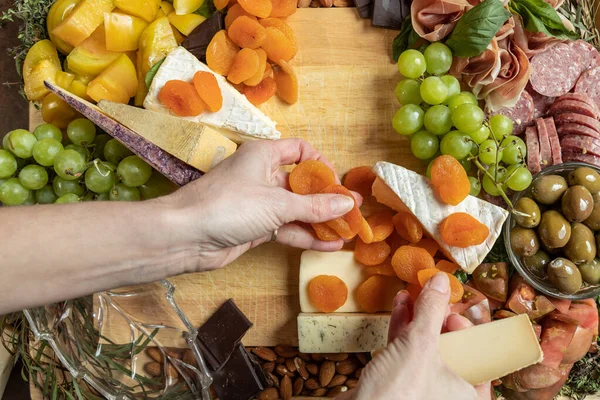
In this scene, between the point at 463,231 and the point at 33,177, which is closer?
the point at 463,231

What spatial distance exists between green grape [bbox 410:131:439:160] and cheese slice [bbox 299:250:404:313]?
1.41 ft

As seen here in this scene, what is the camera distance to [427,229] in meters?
1.77

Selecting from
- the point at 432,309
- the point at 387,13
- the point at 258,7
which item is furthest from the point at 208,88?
the point at 432,309

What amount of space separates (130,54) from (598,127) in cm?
172

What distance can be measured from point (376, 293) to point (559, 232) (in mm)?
635

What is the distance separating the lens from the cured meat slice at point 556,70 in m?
→ 1.89

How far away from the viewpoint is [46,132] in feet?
6.29

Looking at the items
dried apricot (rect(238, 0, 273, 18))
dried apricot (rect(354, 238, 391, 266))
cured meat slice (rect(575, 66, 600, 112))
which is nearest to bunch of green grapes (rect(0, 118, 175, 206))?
dried apricot (rect(238, 0, 273, 18))

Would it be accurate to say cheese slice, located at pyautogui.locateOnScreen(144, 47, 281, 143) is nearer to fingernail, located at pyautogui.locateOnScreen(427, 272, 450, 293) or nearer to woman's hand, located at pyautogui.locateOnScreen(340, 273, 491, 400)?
fingernail, located at pyautogui.locateOnScreen(427, 272, 450, 293)

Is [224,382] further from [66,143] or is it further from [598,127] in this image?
[598,127]

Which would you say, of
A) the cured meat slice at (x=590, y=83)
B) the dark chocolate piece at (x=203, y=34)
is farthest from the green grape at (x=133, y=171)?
the cured meat slice at (x=590, y=83)

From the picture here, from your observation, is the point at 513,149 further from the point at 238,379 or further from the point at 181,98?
the point at 238,379

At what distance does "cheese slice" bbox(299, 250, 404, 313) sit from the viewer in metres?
1.88

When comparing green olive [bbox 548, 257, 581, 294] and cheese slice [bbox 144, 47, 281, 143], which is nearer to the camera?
green olive [bbox 548, 257, 581, 294]
